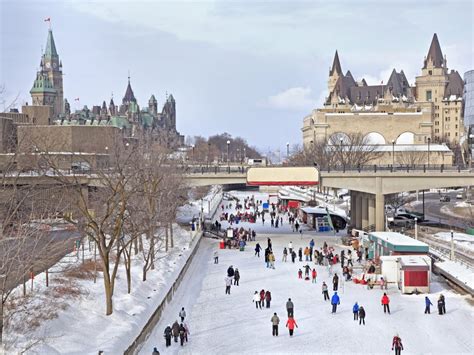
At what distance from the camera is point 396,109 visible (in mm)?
133125

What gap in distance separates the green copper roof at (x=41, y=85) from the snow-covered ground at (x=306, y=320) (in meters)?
160

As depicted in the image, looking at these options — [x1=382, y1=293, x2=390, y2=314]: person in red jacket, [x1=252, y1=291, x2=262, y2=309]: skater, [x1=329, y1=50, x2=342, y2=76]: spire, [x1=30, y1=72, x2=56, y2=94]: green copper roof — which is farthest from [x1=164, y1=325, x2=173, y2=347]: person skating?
[x1=30, y1=72, x2=56, y2=94]: green copper roof

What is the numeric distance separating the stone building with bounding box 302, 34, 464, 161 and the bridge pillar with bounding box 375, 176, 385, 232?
60659mm

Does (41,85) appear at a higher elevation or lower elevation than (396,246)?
higher

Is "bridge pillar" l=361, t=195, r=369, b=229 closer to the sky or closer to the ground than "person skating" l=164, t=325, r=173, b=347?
closer to the sky

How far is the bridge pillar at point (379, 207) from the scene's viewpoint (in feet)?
167

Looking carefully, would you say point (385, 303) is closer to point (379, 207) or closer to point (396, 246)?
point (396, 246)

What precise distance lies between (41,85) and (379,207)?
5956 inches

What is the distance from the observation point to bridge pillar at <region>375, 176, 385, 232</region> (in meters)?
50.9

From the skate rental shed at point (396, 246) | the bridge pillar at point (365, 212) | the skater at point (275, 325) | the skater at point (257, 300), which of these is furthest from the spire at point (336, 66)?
the skater at point (275, 325)

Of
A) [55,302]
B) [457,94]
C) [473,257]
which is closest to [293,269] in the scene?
[473,257]

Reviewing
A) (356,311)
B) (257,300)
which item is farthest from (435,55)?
(356,311)

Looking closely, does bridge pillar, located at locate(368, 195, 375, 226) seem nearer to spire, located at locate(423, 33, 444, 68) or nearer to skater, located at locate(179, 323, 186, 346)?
skater, located at locate(179, 323, 186, 346)

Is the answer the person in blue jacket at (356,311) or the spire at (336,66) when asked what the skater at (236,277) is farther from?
the spire at (336,66)
